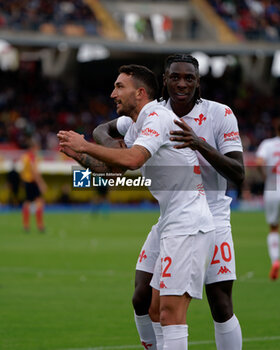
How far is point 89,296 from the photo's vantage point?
37.5 feet

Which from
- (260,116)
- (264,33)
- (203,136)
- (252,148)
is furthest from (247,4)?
(203,136)

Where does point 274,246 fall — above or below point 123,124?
below

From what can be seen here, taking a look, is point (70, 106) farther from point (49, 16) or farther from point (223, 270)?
point (223, 270)

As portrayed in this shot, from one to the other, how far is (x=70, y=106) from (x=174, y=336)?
41200 millimetres


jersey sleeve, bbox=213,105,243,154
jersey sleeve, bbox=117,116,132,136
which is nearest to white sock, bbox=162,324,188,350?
jersey sleeve, bbox=213,105,243,154

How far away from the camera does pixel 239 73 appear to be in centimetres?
5462

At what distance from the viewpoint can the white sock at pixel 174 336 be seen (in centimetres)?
555

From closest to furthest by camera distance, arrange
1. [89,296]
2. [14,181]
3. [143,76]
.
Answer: [143,76] < [89,296] < [14,181]

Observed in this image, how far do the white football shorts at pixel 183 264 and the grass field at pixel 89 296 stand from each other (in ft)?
8.32

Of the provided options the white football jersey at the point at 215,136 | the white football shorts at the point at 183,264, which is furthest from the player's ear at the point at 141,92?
the white football shorts at the point at 183,264

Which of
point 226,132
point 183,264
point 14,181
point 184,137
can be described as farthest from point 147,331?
point 14,181

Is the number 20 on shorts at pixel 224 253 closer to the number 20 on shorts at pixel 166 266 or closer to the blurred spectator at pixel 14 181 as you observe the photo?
the number 20 on shorts at pixel 166 266

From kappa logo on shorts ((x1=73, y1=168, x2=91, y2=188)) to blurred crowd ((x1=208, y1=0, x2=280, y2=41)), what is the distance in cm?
4326

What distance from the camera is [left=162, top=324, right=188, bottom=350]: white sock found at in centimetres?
555
